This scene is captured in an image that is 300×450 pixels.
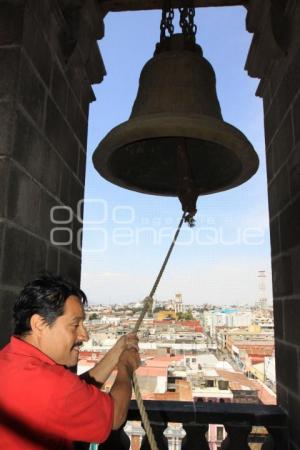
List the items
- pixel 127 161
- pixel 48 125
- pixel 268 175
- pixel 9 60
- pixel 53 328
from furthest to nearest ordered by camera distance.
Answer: pixel 268 175
pixel 127 161
pixel 48 125
pixel 9 60
pixel 53 328

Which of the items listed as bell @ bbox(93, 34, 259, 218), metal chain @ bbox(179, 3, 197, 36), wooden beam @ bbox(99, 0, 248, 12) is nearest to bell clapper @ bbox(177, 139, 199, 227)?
bell @ bbox(93, 34, 259, 218)

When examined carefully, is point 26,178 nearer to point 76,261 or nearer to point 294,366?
point 76,261

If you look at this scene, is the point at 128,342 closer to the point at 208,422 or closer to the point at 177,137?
the point at 208,422

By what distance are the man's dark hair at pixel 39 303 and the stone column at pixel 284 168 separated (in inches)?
44.9

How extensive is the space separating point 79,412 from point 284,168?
1.57 meters

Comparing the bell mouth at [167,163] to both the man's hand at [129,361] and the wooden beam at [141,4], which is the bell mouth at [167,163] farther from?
the wooden beam at [141,4]

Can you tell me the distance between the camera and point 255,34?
2.14 meters

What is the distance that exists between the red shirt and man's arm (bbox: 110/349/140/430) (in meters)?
0.07

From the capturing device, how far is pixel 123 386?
129 cm

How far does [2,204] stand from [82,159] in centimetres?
102

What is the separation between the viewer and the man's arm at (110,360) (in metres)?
1.55

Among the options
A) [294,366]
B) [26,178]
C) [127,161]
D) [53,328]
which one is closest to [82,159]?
[127,161]

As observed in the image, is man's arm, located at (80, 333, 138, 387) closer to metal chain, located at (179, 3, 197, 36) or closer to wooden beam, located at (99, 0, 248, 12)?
metal chain, located at (179, 3, 197, 36)

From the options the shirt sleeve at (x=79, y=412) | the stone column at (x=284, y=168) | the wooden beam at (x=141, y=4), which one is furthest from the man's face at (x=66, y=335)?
the wooden beam at (x=141, y=4)
